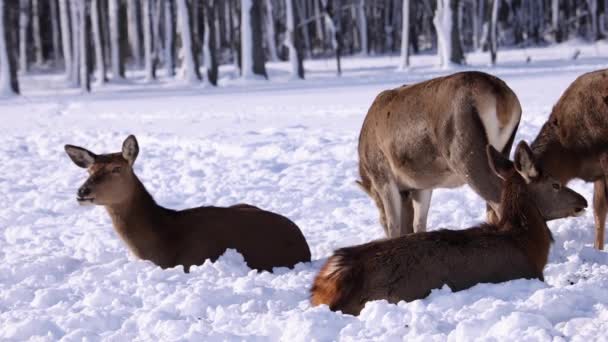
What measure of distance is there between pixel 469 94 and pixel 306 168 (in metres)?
5.59

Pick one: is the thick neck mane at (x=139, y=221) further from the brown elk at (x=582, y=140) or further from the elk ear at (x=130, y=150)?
the brown elk at (x=582, y=140)

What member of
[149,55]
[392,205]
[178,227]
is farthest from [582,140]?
[149,55]

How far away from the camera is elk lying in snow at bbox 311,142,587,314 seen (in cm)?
565

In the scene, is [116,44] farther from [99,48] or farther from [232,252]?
[232,252]

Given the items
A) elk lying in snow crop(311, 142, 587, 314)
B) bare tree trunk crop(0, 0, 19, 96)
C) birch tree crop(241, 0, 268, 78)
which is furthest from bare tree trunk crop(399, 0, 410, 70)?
elk lying in snow crop(311, 142, 587, 314)

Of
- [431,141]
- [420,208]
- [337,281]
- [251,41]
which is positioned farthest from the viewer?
[251,41]

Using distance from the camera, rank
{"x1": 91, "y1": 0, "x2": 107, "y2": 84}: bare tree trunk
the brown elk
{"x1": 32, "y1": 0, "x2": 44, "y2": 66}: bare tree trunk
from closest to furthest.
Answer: the brown elk
{"x1": 91, "y1": 0, "x2": 107, "y2": 84}: bare tree trunk
{"x1": 32, "y1": 0, "x2": 44, "y2": 66}: bare tree trunk

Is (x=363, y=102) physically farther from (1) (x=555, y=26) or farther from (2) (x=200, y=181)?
(1) (x=555, y=26)

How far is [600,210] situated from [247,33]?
83.6 ft

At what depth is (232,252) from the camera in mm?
7531

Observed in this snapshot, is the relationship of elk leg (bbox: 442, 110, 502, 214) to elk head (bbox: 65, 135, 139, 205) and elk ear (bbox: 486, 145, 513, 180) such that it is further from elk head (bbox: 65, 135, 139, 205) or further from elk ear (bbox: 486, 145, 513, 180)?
elk head (bbox: 65, 135, 139, 205)

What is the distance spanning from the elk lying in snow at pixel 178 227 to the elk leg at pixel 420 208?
1291 millimetres

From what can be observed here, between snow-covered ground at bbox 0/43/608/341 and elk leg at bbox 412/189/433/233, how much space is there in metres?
0.51

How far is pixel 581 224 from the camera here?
8781mm
